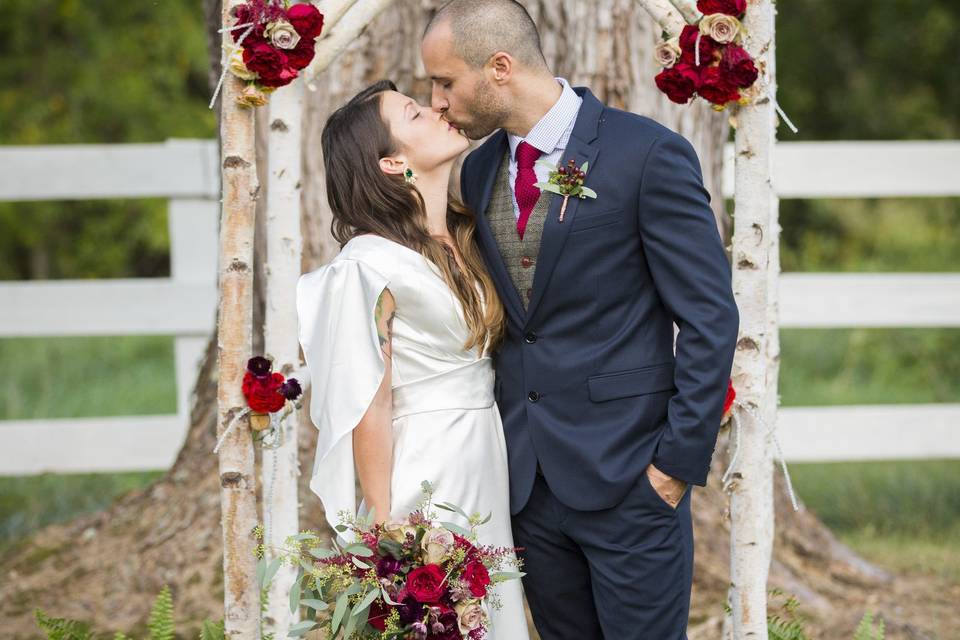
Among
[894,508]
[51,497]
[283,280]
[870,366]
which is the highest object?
[283,280]

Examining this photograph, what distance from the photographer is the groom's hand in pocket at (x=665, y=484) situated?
Result: 2.70 metres

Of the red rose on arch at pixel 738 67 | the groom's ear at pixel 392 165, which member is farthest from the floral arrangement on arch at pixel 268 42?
the red rose on arch at pixel 738 67

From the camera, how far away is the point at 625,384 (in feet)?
8.96

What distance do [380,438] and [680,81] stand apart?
117cm

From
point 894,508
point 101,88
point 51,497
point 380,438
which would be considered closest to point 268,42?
point 380,438

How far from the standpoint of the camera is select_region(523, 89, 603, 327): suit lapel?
270 centimetres

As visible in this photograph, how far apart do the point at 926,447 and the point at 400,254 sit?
12.4 ft

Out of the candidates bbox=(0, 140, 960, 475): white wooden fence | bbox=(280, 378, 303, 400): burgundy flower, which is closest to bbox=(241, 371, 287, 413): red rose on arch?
bbox=(280, 378, 303, 400): burgundy flower

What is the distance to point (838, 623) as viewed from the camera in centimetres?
420

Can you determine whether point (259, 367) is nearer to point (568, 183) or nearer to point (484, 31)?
point (568, 183)

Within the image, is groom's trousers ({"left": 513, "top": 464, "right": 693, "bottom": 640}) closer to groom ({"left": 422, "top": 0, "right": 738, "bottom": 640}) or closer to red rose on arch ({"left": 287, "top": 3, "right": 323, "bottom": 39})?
groom ({"left": 422, "top": 0, "right": 738, "bottom": 640})

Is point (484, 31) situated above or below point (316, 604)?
above

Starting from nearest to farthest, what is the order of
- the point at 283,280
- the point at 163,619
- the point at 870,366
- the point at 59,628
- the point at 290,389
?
the point at 290,389
the point at 283,280
the point at 163,619
the point at 59,628
the point at 870,366

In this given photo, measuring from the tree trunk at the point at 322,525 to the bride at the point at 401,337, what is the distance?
4.10 feet
